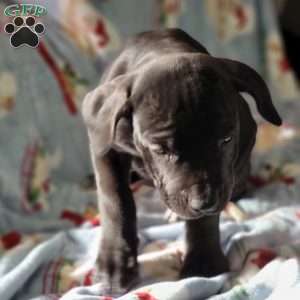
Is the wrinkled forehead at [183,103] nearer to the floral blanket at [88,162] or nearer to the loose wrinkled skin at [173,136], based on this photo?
the loose wrinkled skin at [173,136]

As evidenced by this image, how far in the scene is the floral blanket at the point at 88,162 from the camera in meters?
1.27

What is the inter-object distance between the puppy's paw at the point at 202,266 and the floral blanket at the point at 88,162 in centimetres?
2

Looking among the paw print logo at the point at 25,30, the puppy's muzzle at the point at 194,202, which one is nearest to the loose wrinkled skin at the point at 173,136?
the puppy's muzzle at the point at 194,202

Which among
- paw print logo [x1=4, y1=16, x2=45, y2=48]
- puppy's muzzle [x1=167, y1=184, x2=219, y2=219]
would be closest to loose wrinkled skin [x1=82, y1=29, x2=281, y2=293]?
puppy's muzzle [x1=167, y1=184, x2=219, y2=219]

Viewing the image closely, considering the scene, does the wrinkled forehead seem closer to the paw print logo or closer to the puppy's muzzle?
the puppy's muzzle

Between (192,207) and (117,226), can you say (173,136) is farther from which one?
(117,226)

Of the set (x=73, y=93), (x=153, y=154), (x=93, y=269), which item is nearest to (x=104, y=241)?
(x=93, y=269)

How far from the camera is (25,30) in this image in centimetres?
110

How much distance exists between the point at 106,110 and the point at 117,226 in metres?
0.25

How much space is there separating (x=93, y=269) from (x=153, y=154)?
1.08 feet

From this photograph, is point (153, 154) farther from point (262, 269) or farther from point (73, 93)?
point (73, 93)

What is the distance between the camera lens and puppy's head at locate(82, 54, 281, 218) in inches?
39.4

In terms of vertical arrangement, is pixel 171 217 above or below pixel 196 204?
below

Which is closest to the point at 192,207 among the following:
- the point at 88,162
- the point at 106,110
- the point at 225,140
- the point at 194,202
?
the point at 194,202
